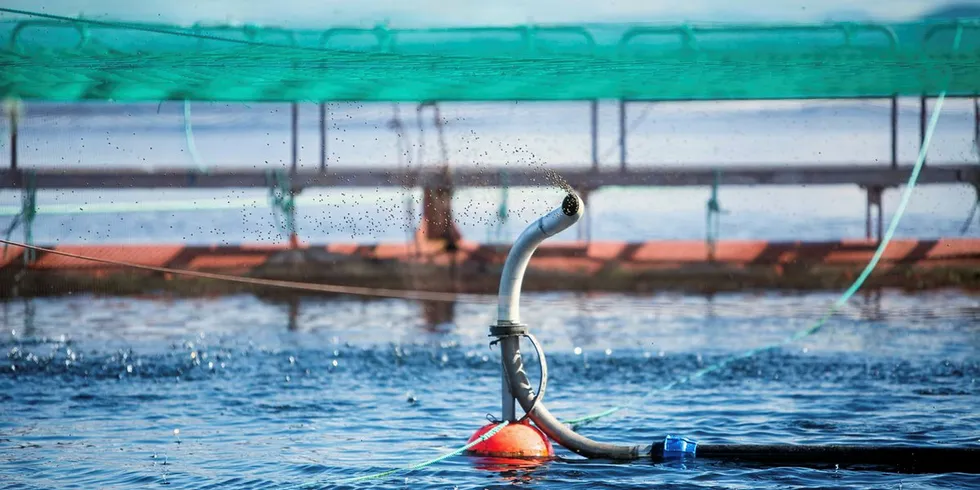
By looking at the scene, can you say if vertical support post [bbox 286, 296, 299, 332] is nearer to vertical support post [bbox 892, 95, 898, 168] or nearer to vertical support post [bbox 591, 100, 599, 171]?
vertical support post [bbox 591, 100, 599, 171]

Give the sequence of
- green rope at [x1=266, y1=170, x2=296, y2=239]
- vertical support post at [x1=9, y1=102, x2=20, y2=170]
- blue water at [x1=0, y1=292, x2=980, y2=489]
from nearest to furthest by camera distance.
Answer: blue water at [x1=0, y1=292, x2=980, y2=489], vertical support post at [x1=9, y1=102, x2=20, y2=170], green rope at [x1=266, y1=170, x2=296, y2=239]

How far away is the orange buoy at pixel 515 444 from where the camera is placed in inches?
303

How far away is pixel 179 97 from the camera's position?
31.8 feet

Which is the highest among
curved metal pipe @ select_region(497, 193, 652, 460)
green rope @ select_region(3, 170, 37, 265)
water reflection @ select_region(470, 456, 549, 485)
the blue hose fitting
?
green rope @ select_region(3, 170, 37, 265)

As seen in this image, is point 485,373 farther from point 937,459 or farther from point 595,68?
point 937,459

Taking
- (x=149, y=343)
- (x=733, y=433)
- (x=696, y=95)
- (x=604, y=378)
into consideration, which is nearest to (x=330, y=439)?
(x=733, y=433)

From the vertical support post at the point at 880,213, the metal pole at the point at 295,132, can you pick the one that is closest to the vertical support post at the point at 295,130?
the metal pole at the point at 295,132

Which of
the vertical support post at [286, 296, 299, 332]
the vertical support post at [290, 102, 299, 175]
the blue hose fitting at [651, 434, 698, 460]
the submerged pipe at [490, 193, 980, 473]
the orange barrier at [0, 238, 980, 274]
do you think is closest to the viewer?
the submerged pipe at [490, 193, 980, 473]

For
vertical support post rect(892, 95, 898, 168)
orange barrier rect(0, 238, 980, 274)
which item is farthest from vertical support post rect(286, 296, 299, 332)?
vertical support post rect(892, 95, 898, 168)

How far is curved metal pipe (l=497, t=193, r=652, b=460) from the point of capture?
7117 mm

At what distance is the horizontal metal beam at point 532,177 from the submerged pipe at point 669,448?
3.93 m

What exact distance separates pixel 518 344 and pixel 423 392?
3395 mm

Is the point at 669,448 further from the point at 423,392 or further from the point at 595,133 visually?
the point at 595,133

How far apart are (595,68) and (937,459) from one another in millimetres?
3494
